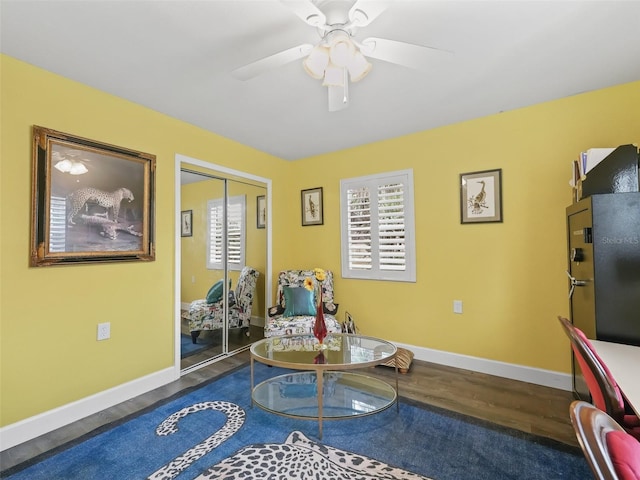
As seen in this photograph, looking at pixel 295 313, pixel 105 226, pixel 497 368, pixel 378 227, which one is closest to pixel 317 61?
pixel 105 226

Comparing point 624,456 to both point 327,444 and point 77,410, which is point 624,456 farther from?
point 77,410

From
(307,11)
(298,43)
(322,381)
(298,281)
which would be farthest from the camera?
(298,281)

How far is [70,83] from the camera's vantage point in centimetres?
215

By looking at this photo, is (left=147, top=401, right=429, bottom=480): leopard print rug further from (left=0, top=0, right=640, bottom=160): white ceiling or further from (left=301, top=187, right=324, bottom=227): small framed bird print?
(left=301, top=187, right=324, bottom=227): small framed bird print

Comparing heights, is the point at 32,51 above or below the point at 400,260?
above

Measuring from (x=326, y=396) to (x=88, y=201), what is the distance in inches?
90.2

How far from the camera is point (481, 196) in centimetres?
283

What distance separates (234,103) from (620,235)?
2773mm

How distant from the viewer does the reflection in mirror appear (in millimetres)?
3006

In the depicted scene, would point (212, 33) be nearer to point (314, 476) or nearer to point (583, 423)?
point (583, 423)

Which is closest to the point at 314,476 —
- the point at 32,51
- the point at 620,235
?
the point at 620,235

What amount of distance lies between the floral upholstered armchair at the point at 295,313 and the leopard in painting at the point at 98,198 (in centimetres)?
175

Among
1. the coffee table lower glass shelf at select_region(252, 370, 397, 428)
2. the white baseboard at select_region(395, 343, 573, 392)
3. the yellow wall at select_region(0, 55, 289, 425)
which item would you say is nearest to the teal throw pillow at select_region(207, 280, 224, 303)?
the yellow wall at select_region(0, 55, 289, 425)

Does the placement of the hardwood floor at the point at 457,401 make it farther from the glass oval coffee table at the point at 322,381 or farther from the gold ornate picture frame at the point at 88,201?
the gold ornate picture frame at the point at 88,201
